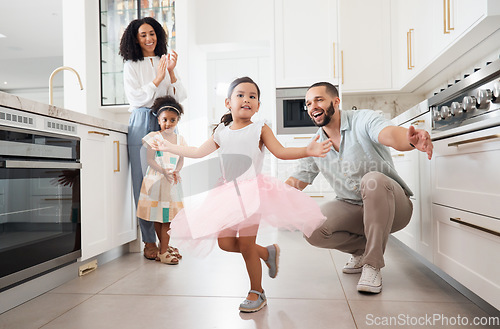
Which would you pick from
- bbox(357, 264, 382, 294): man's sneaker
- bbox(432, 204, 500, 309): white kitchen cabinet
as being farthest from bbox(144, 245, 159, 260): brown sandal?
bbox(432, 204, 500, 309): white kitchen cabinet

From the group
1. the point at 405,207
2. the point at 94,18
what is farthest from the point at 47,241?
the point at 94,18

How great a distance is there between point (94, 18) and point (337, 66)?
2.33m

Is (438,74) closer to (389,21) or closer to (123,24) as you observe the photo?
(389,21)

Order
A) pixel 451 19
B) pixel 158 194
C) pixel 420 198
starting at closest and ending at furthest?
pixel 420 198, pixel 451 19, pixel 158 194

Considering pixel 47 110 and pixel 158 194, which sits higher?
pixel 47 110

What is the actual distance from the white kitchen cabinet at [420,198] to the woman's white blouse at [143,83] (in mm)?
1507

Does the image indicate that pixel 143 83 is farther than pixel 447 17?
Yes

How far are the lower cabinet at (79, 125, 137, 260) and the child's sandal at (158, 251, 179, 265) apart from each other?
0.98 feet

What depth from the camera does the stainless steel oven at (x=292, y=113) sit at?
3502 millimetres

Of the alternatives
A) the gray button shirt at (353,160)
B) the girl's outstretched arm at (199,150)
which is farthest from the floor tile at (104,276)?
the gray button shirt at (353,160)

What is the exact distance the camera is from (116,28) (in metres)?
3.48

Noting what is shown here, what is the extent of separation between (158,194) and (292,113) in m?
1.76

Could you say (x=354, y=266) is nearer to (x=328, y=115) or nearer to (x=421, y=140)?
(x=328, y=115)

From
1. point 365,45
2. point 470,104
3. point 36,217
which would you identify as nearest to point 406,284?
point 470,104
